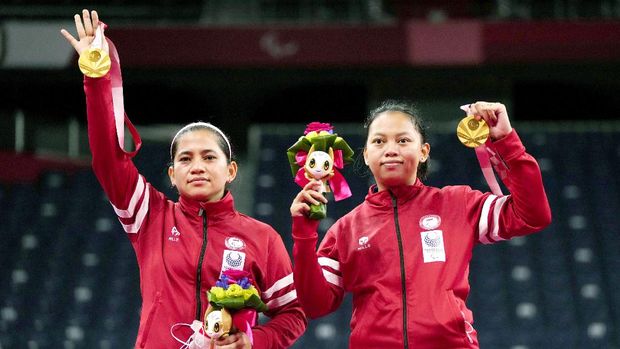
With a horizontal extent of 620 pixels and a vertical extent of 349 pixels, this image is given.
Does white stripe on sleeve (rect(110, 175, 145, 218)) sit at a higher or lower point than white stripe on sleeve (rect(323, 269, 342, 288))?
higher

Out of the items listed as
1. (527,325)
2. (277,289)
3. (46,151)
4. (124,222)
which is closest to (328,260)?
(277,289)

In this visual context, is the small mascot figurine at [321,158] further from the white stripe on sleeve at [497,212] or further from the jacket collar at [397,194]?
the white stripe on sleeve at [497,212]

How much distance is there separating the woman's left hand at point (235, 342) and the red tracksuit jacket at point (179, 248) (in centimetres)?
13

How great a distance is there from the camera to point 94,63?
3.06 m

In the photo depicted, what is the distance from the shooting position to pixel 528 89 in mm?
12133

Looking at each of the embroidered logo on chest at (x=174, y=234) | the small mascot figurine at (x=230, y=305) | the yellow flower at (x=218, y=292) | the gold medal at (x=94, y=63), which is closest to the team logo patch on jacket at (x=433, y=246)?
the small mascot figurine at (x=230, y=305)

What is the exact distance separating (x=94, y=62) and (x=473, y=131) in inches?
50.1

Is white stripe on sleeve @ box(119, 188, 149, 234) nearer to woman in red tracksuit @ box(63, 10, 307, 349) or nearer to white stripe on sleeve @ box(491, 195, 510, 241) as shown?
woman in red tracksuit @ box(63, 10, 307, 349)

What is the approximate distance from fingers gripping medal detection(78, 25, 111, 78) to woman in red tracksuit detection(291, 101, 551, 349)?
0.79 meters

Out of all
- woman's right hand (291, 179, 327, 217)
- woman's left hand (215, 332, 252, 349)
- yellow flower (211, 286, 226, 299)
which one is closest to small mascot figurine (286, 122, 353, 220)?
woman's right hand (291, 179, 327, 217)

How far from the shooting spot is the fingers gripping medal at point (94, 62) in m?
3.05

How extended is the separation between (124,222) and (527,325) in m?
5.81

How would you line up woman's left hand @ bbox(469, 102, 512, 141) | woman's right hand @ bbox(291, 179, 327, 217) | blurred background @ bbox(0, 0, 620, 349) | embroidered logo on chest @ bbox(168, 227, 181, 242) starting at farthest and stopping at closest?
1. blurred background @ bbox(0, 0, 620, 349)
2. embroidered logo on chest @ bbox(168, 227, 181, 242)
3. woman's left hand @ bbox(469, 102, 512, 141)
4. woman's right hand @ bbox(291, 179, 327, 217)

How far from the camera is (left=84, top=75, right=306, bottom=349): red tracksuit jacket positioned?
3.10 meters
